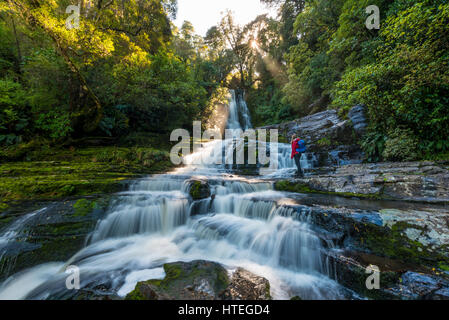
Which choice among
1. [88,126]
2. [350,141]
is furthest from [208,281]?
[88,126]

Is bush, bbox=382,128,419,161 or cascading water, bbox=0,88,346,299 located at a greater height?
bush, bbox=382,128,419,161

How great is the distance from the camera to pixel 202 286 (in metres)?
2.06

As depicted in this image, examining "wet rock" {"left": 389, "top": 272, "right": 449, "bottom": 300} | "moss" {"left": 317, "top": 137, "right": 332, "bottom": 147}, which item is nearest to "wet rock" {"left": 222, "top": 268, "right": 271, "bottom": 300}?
"wet rock" {"left": 389, "top": 272, "right": 449, "bottom": 300}

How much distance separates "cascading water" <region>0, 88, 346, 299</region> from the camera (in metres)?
2.64

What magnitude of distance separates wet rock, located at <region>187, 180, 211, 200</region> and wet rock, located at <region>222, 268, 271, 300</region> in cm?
302

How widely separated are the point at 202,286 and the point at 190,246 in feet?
5.90

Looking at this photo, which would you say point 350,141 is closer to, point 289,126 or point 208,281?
point 289,126

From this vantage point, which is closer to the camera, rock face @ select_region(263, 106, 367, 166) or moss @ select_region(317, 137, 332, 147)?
rock face @ select_region(263, 106, 367, 166)

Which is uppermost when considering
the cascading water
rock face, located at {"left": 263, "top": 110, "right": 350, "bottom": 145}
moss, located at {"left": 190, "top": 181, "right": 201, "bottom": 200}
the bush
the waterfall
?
the waterfall

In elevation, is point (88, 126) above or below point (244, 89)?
below

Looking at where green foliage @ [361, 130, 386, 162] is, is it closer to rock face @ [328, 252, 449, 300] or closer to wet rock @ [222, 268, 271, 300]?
rock face @ [328, 252, 449, 300]

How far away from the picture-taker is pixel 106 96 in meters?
9.30

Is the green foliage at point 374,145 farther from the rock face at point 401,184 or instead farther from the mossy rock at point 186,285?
the mossy rock at point 186,285

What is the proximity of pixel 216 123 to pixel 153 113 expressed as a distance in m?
7.11
